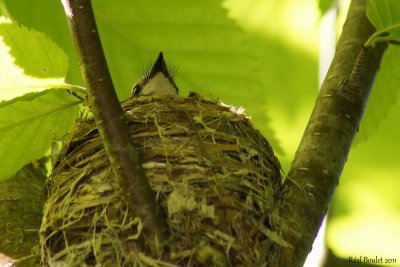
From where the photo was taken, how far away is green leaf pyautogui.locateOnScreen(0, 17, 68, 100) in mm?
1891

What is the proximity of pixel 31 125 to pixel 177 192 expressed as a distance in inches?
19.6

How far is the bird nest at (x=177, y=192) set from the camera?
1.76 metres

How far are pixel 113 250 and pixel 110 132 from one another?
0.30m

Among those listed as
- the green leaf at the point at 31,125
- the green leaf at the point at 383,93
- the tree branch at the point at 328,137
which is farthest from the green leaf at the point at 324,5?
the green leaf at the point at 31,125

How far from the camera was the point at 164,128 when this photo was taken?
2.08 m

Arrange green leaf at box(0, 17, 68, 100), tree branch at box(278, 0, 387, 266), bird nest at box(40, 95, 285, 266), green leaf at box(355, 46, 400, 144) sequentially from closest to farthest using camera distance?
bird nest at box(40, 95, 285, 266) < green leaf at box(0, 17, 68, 100) < tree branch at box(278, 0, 387, 266) < green leaf at box(355, 46, 400, 144)

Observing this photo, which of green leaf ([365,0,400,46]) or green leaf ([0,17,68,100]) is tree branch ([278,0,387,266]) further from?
green leaf ([0,17,68,100])

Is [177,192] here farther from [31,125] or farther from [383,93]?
[383,93]

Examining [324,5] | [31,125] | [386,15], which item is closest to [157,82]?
[324,5]

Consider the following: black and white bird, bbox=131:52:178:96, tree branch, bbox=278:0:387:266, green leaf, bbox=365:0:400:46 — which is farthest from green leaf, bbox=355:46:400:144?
black and white bird, bbox=131:52:178:96

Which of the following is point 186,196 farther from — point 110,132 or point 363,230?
point 363,230

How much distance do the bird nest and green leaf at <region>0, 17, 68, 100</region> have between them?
240mm

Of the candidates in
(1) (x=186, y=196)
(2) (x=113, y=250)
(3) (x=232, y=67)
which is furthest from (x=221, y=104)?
Answer: (2) (x=113, y=250)

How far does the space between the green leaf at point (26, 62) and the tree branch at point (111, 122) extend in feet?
1.12
